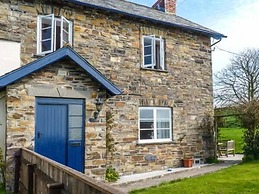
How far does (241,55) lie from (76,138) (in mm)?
24998

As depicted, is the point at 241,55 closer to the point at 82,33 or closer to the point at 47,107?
the point at 82,33

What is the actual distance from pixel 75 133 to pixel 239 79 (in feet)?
74.2

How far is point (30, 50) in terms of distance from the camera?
32.0 ft

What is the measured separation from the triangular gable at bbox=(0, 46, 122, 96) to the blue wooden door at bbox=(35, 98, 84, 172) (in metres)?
0.87

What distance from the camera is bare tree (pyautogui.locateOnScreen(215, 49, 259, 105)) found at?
26.4 metres

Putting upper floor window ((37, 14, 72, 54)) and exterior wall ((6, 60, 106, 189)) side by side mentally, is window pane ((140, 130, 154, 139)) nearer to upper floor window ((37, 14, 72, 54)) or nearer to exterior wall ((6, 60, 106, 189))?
exterior wall ((6, 60, 106, 189))

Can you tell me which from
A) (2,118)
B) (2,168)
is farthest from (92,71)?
(2,168)

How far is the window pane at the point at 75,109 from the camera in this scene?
8.91 m

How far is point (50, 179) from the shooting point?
15.5 feet

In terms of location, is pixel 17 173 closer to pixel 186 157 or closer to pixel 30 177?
pixel 30 177

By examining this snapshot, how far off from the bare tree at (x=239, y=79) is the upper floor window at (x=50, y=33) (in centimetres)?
1895

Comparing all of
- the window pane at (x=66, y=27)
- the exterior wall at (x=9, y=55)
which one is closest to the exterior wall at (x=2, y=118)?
the exterior wall at (x=9, y=55)

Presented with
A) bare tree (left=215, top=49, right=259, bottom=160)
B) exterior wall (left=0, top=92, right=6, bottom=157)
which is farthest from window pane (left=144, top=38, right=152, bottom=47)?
bare tree (left=215, top=49, right=259, bottom=160)

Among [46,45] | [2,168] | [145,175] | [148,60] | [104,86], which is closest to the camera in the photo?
[2,168]
